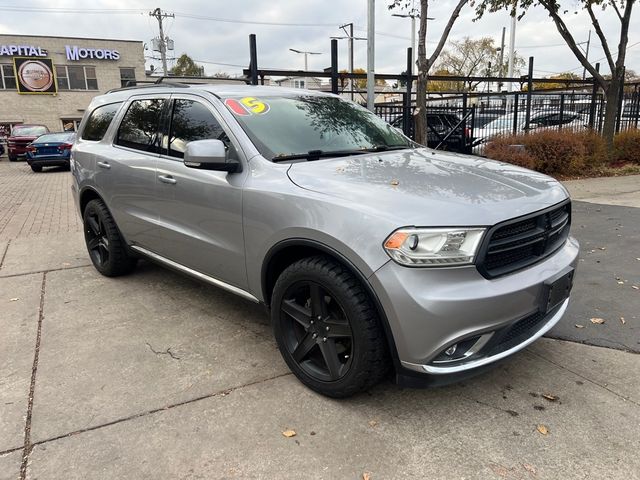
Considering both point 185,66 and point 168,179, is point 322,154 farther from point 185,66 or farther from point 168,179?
point 185,66

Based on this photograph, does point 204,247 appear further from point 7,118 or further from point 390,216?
point 7,118

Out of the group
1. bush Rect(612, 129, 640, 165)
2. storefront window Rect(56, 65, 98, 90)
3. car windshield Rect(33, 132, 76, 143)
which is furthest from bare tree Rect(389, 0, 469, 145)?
storefront window Rect(56, 65, 98, 90)

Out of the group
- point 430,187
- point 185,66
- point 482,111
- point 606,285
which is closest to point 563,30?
point 482,111

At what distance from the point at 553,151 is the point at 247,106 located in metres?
9.07

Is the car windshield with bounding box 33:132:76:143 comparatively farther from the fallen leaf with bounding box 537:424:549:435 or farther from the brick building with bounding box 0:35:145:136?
the fallen leaf with bounding box 537:424:549:435

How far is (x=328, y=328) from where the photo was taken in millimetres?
2756

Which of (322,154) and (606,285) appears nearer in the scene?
(322,154)

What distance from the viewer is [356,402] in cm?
285

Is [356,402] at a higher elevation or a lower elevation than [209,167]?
lower

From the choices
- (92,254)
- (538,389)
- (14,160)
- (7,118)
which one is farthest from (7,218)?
(7,118)

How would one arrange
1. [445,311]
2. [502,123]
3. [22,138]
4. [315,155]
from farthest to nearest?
1. [22,138]
2. [502,123]
3. [315,155]
4. [445,311]

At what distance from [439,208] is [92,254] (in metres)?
4.14

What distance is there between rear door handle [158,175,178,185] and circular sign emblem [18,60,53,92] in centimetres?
3915

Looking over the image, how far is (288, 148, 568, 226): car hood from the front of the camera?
8.02 feet
